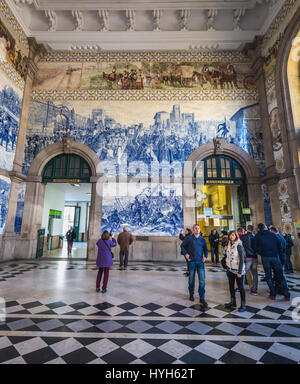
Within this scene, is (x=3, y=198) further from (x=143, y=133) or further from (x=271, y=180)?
(x=271, y=180)

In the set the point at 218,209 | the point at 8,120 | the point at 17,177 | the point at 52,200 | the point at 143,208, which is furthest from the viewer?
the point at 218,209

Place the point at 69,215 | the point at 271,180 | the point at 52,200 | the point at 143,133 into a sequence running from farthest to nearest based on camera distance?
1. the point at 69,215
2. the point at 52,200
3. the point at 143,133
4. the point at 271,180

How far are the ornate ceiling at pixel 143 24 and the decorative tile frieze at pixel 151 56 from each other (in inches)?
9.9

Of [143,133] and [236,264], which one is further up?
[143,133]

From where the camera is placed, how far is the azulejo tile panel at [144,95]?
36.7ft

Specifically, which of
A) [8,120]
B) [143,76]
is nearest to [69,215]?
[8,120]

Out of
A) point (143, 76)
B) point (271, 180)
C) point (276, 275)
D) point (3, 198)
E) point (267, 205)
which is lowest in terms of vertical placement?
point (276, 275)

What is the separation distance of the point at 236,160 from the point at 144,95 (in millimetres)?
5835

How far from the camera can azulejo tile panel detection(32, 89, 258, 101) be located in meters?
11.2

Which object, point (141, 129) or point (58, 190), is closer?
point (141, 129)

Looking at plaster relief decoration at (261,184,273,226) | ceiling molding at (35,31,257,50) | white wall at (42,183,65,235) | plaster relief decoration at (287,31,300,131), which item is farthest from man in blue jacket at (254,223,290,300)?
ceiling molding at (35,31,257,50)

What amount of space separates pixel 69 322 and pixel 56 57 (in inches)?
526

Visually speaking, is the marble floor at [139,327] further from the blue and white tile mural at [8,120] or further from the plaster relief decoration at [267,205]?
the blue and white tile mural at [8,120]

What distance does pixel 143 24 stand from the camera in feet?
37.8
